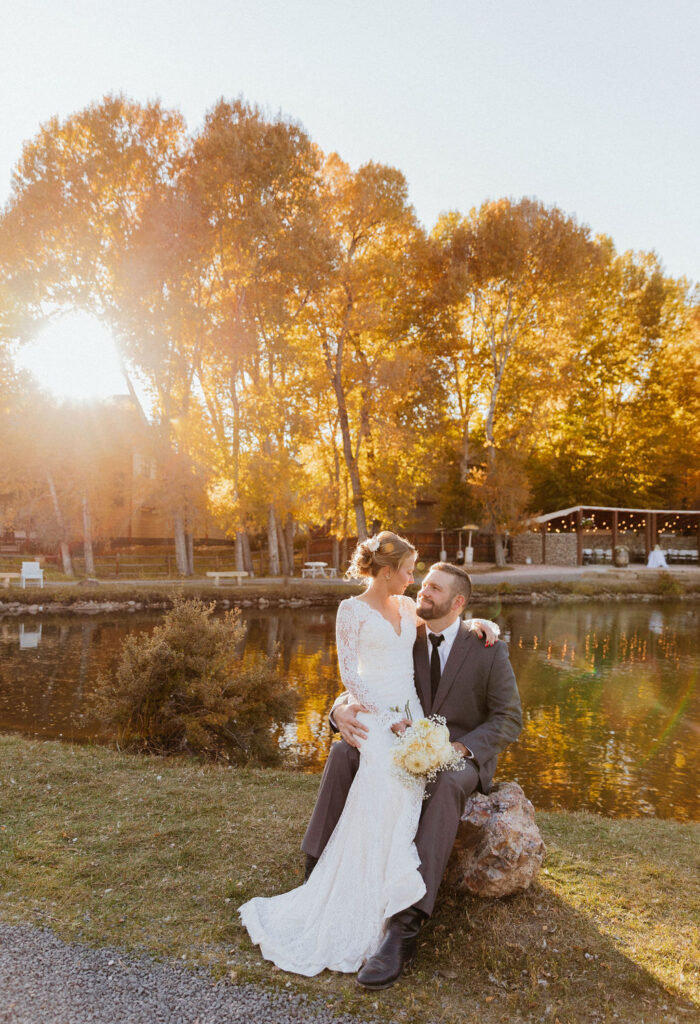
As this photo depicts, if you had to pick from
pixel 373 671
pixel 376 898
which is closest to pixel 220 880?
pixel 376 898

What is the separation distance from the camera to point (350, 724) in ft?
13.4

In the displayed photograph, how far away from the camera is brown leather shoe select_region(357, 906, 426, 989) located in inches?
129

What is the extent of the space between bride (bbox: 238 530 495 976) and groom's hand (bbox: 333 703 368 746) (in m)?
0.04

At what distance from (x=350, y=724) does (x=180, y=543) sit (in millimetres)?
24676

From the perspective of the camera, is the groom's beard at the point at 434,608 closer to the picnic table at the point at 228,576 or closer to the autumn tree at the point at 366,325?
the picnic table at the point at 228,576

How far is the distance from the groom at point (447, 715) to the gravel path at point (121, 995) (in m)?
0.89

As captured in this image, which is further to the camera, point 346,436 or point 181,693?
point 346,436

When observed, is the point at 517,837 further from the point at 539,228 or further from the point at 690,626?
the point at 539,228

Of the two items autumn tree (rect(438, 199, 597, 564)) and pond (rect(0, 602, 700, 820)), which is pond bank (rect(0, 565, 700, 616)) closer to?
pond (rect(0, 602, 700, 820))

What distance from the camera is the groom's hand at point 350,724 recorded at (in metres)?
4.03

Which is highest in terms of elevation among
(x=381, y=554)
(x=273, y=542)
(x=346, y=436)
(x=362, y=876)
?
(x=346, y=436)

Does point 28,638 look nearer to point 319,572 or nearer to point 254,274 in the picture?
point 319,572

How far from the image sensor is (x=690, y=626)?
73.7ft

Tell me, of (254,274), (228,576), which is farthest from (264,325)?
(228,576)
